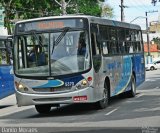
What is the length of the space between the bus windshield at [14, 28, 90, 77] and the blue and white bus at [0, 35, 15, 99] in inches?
187

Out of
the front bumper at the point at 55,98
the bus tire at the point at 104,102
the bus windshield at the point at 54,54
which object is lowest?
the bus tire at the point at 104,102

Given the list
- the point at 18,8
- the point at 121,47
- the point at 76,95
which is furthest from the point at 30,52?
the point at 18,8

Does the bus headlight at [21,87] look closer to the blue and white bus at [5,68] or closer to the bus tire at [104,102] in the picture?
the bus tire at [104,102]

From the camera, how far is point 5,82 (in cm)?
2152

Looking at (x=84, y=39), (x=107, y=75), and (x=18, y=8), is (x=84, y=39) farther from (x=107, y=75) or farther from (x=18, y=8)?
(x=18, y=8)

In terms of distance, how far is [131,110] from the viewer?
54.7ft

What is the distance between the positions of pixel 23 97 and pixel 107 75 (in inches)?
130

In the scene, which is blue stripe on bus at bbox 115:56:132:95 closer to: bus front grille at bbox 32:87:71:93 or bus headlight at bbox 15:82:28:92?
bus front grille at bbox 32:87:71:93

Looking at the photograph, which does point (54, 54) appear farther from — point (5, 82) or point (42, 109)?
point (5, 82)

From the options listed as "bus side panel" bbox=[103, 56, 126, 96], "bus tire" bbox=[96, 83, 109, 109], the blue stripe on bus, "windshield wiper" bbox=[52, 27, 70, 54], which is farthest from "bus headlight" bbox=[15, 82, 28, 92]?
the blue stripe on bus

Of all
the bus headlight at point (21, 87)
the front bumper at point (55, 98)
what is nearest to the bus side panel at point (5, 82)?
the bus headlight at point (21, 87)

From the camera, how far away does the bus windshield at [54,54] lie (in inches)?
635

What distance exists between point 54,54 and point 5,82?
5.80 meters

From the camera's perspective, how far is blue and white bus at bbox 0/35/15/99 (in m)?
21.3
